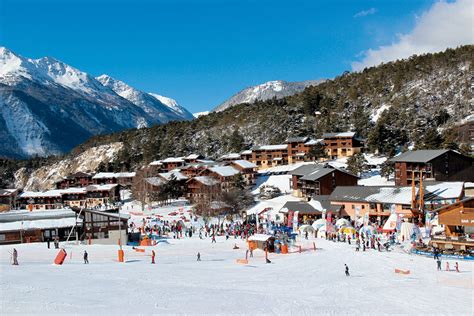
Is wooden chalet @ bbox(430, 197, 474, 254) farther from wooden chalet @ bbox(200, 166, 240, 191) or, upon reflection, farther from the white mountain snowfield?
wooden chalet @ bbox(200, 166, 240, 191)

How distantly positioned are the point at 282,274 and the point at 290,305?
7802 millimetres

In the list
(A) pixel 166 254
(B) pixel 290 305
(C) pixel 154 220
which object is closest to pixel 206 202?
(C) pixel 154 220

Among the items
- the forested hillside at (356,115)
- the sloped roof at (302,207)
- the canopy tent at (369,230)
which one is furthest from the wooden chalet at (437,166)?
the canopy tent at (369,230)

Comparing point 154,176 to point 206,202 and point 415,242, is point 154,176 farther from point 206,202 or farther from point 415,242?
point 415,242

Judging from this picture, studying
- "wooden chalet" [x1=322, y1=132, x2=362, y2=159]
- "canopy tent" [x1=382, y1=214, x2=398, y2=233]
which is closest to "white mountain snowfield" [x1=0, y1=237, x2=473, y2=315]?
"canopy tent" [x1=382, y1=214, x2=398, y2=233]

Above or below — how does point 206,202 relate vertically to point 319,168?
below

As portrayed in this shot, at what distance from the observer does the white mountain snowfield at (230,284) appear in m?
16.4

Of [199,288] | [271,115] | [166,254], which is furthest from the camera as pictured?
[271,115]

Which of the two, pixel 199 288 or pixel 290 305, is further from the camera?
pixel 199 288

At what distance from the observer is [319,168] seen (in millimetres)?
65500

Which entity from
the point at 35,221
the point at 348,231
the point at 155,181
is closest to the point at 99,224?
the point at 35,221

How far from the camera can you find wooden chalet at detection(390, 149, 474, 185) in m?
54.0

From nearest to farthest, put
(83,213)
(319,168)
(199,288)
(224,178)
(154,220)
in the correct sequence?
(199,288)
(83,213)
(154,220)
(319,168)
(224,178)

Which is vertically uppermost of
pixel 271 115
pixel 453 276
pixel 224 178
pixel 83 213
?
pixel 271 115
